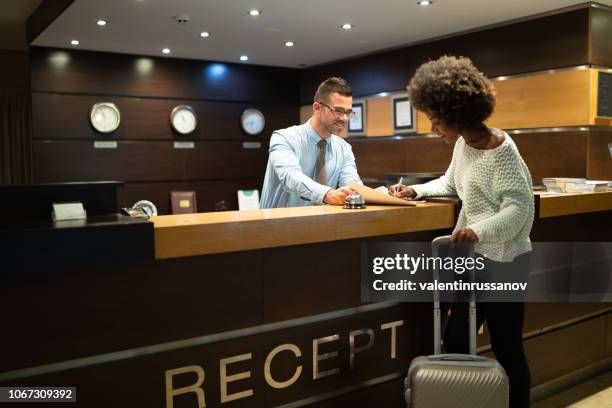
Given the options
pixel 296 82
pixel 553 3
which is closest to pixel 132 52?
pixel 296 82

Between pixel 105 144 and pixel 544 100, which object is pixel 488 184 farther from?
pixel 105 144

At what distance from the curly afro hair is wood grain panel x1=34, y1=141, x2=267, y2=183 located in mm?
5338

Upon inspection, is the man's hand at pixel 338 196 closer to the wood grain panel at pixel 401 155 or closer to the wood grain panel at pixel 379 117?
the wood grain panel at pixel 401 155

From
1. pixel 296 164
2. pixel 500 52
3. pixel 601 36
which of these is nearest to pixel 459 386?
pixel 296 164

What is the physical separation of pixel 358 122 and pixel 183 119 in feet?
6.98

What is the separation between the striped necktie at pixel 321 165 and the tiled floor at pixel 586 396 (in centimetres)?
159

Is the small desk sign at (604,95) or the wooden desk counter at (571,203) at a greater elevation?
the small desk sign at (604,95)

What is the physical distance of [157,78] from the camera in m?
6.85

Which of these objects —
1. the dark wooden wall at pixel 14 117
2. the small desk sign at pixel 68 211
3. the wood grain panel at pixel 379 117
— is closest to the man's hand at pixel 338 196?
the small desk sign at pixel 68 211

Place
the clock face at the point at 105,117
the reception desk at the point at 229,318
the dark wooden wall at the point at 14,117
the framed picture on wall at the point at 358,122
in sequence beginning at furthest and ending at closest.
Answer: the dark wooden wall at the point at 14,117 < the framed picture on wall at the point at 358,122 < the clock face at the point at 105,117 < the reception desk at the point at 229,318

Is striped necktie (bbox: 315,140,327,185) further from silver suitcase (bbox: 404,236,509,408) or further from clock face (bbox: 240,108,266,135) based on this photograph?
clock face (bbox: 240,108,266,135)

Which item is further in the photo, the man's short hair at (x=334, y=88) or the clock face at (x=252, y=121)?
the clock face at (x=252, y=121)

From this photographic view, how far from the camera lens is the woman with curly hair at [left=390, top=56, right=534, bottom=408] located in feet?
6.22

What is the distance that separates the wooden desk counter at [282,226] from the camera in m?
1.75
